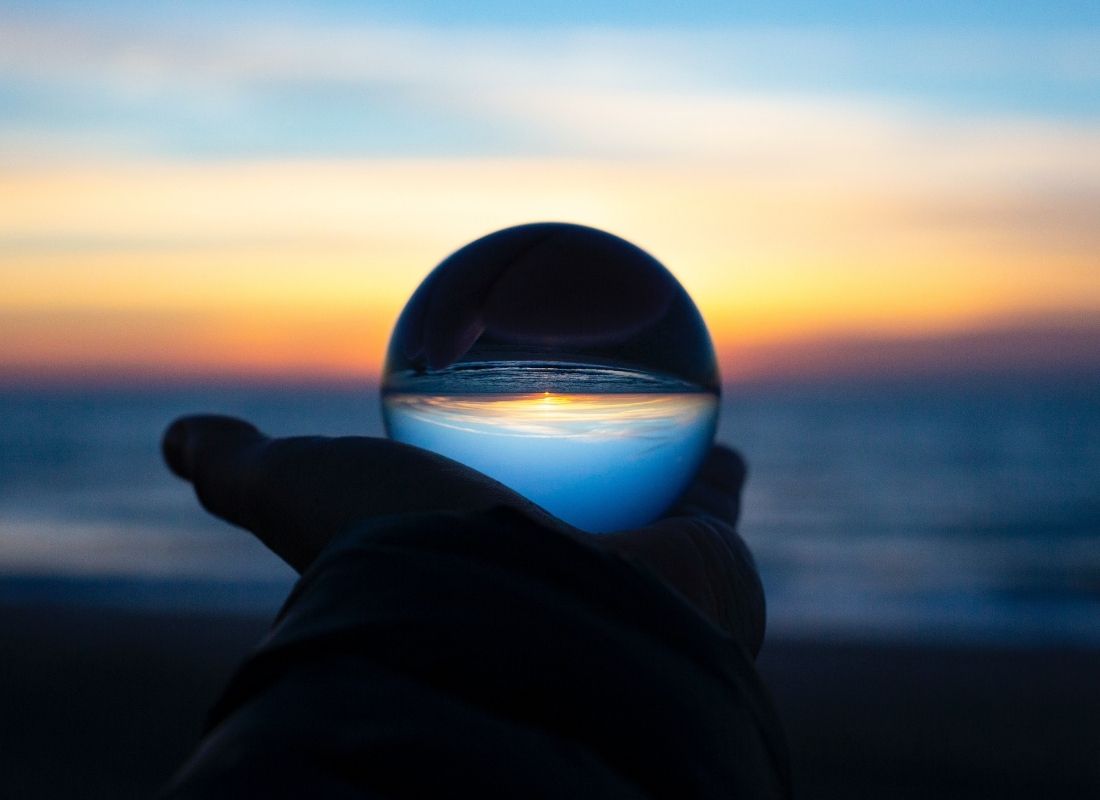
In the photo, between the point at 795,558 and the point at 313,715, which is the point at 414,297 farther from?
the point at 795,558

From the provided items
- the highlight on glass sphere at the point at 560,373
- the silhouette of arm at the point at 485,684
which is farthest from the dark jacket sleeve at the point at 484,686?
the highlight on glass sphere at the point at 560,373

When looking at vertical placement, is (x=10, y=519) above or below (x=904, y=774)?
below

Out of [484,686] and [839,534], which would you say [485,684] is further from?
[839,534]

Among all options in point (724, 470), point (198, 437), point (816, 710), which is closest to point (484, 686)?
point (198, 437)

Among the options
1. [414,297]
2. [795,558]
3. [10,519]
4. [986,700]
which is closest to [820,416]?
[795,558]

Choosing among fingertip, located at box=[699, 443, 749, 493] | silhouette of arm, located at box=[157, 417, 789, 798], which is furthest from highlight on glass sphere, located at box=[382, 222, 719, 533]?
silhouette of arm, located at box=[157, 417, 789, 798]

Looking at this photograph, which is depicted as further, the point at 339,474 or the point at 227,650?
the point at 227,650
